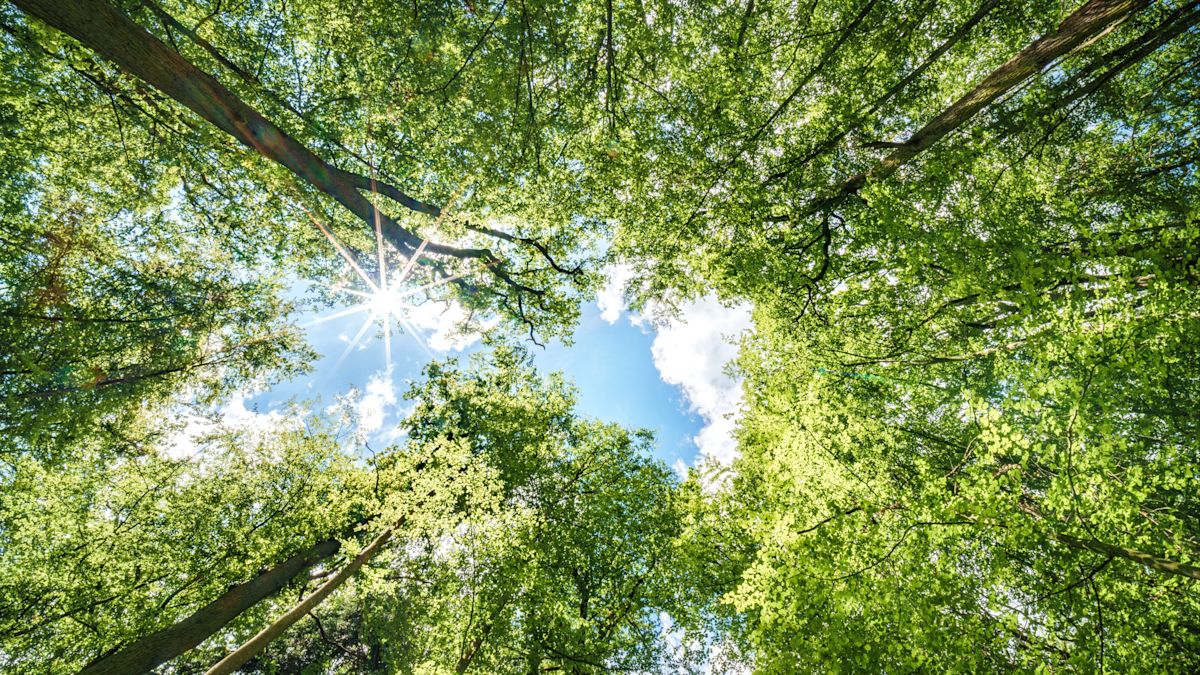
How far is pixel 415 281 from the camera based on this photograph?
1329 cm

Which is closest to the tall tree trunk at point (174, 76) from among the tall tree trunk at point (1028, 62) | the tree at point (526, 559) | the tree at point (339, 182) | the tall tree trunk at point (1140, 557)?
the tree at point (339, 182)

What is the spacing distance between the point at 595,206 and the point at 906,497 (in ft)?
28.4

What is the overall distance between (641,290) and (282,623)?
12062 mm

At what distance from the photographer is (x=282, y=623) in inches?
361

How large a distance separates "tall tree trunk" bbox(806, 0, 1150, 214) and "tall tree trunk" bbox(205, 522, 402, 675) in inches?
605

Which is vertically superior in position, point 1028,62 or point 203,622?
point 1028,62

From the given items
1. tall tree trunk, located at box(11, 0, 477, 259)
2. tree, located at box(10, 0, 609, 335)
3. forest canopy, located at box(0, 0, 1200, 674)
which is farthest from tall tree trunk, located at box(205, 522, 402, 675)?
tall tree trunk, located at box(11, 0, 477, 259)

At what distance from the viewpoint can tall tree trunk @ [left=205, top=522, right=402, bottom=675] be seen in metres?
8.24

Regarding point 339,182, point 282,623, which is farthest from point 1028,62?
point 282,623

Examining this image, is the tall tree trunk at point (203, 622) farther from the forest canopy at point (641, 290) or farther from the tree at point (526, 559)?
the tree at point (526, 559)

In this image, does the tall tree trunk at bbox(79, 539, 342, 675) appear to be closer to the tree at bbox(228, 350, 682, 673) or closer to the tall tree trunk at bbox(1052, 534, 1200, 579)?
the tree at bbox(228, 350, 682, 673)

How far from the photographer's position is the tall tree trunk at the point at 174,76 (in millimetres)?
4141

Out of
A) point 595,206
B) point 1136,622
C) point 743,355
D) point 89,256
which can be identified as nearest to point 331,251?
point 89,256

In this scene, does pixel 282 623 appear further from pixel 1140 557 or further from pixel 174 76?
pixel 1140 557
